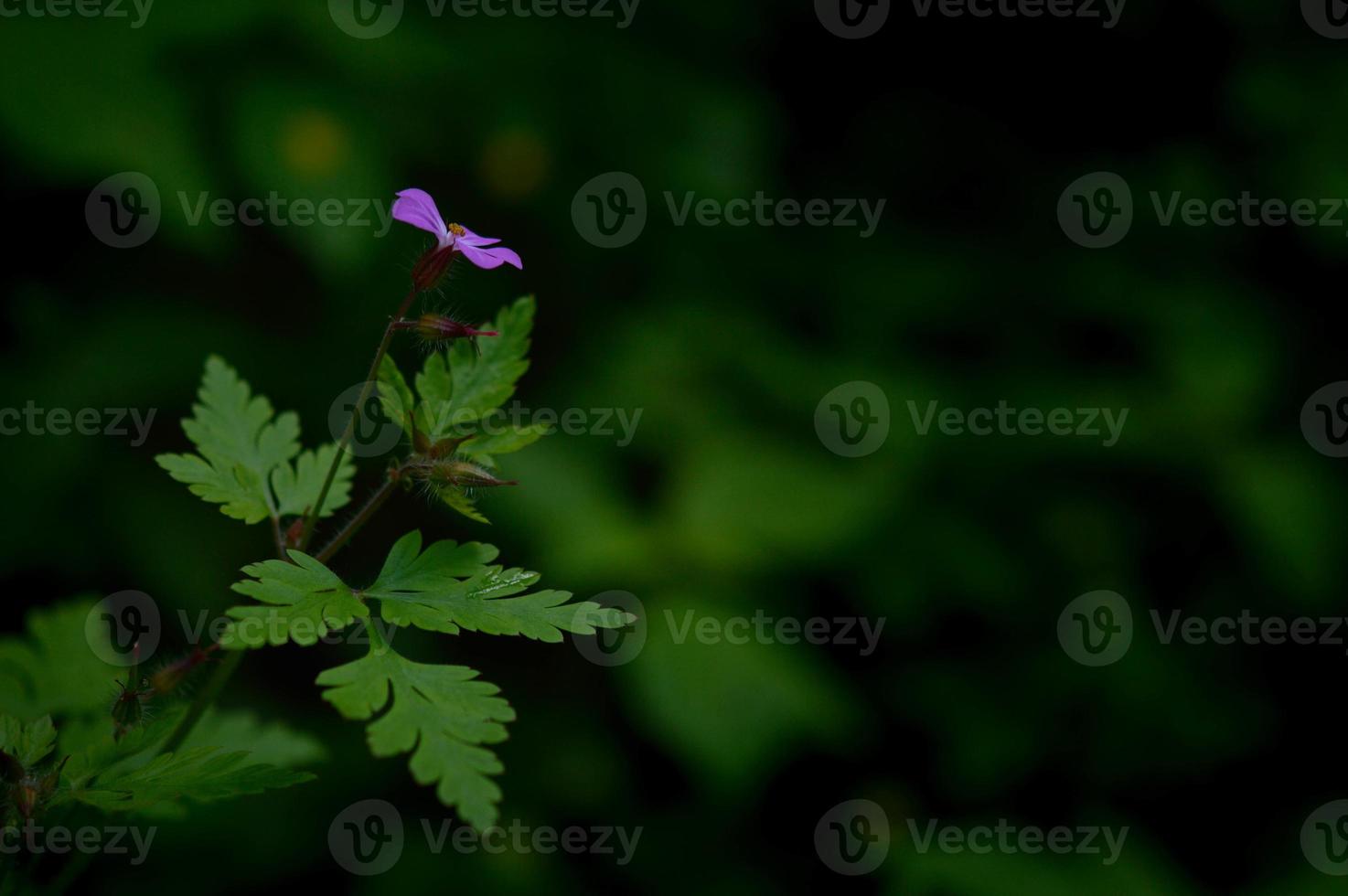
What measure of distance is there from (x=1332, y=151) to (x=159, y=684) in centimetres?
530

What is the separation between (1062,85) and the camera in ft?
19.8

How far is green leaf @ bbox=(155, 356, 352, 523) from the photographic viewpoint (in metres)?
1.70

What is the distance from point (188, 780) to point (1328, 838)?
452 centimetres

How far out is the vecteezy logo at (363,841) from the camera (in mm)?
4281

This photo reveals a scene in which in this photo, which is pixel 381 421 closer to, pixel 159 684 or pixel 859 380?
pixel 159 684

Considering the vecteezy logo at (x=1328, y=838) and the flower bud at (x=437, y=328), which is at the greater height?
the vecteezy logo at (x=1328, y=838)

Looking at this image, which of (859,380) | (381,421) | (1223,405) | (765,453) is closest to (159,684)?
(381,421)

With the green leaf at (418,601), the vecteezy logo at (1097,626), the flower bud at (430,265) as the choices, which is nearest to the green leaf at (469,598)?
the green leaf at (418,601)

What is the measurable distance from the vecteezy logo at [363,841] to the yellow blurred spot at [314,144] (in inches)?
94.5
